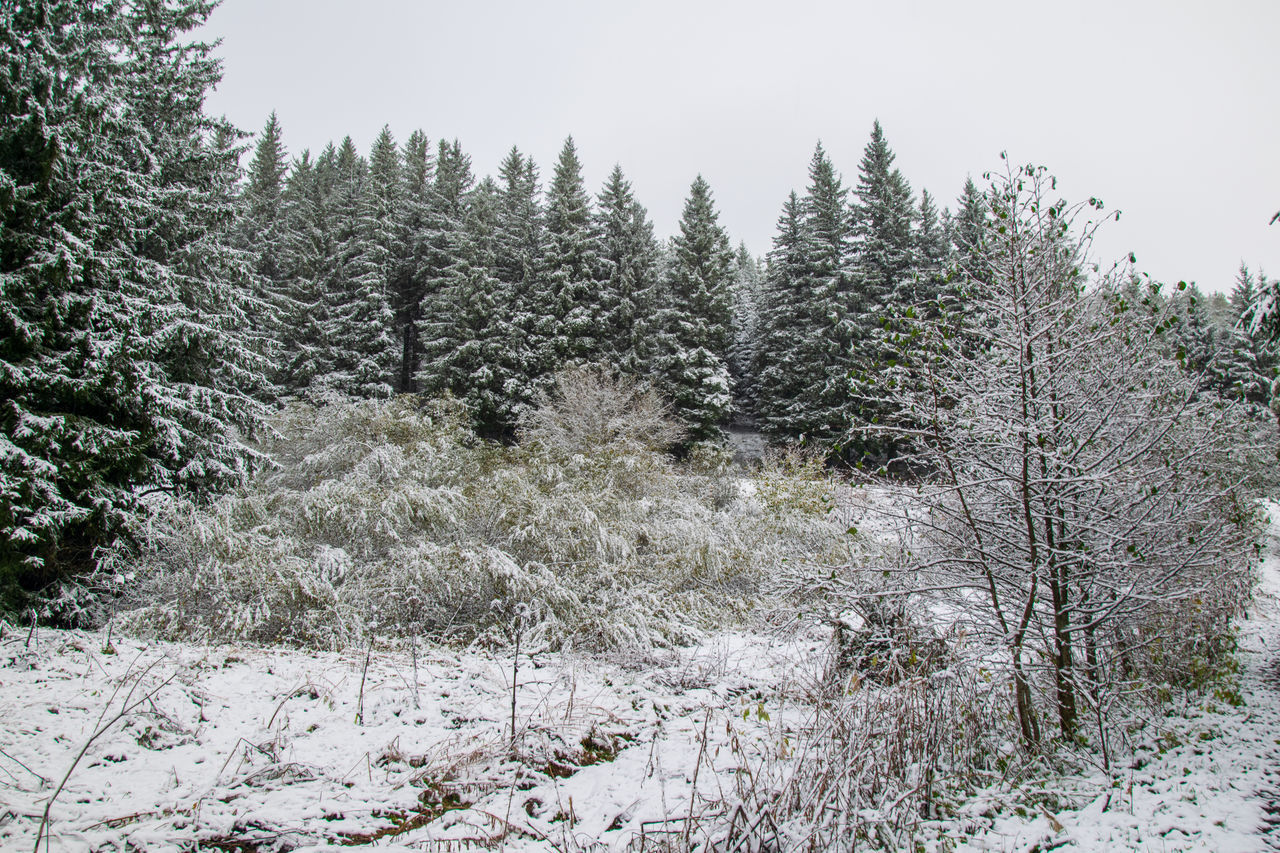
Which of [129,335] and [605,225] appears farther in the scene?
[605,225]

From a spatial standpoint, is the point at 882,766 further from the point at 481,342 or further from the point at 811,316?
the point at 811,316

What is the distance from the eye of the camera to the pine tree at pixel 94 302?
19.5 ft

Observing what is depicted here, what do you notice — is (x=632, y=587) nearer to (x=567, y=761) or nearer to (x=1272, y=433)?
(x=567, y=761)

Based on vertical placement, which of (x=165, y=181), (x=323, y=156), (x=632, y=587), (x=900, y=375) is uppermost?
(x=323, y=156)

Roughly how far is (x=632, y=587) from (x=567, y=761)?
3.46 m

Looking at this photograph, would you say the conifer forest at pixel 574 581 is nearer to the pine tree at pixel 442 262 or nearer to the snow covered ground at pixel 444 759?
the snow covered ground at pixel 444 759

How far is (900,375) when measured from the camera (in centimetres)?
365

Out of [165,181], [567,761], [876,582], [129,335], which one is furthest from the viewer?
[165,181]

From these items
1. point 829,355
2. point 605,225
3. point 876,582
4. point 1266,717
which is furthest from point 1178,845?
point 605,225

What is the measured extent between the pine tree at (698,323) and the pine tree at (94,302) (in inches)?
547

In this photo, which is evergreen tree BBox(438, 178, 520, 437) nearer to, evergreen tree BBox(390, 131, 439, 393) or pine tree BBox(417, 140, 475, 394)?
pine tree BBox(417, 140, 475, 394)

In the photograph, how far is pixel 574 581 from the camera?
6844mm

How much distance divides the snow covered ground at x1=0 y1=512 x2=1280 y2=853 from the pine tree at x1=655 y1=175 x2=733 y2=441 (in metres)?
15.5

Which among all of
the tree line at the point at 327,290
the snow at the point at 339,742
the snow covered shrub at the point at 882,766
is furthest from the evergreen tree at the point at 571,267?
the snow covered shrub at the point at 882,766
